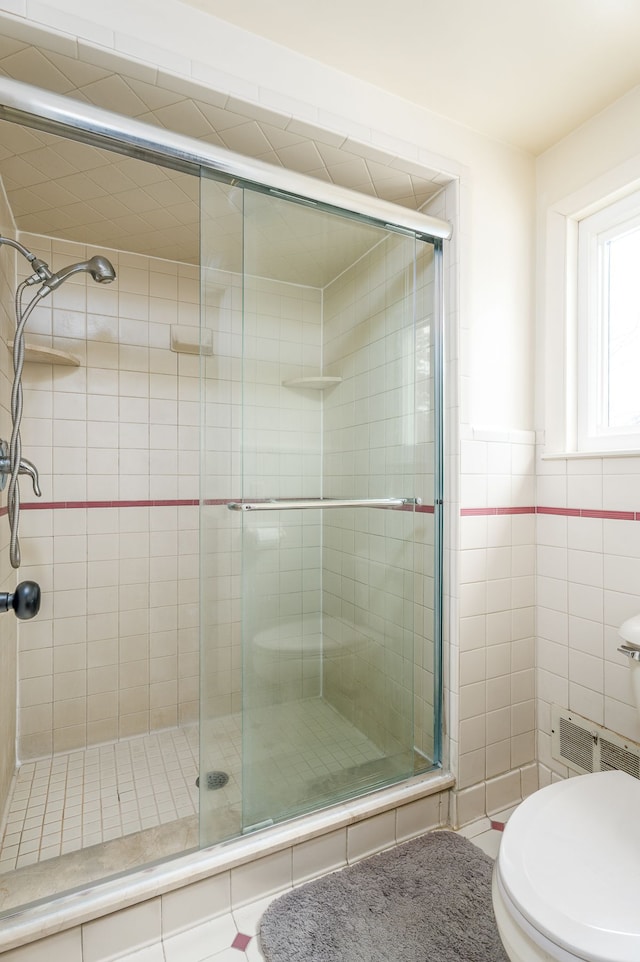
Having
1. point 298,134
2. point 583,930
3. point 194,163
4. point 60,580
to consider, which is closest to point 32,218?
point 194,163

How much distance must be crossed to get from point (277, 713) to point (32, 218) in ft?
6.56

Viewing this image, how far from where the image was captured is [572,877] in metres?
0.83

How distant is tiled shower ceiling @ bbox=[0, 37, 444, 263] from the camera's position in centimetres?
113

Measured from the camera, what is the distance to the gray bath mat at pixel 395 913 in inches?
43.6

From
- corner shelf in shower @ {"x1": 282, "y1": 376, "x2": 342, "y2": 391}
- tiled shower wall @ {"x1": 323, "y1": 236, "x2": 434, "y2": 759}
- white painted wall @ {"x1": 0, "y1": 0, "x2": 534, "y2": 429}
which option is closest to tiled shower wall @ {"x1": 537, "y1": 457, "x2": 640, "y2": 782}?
white painted wall @ {"x1": 0, "y1": 0, "x2": 534, "y2": 429}

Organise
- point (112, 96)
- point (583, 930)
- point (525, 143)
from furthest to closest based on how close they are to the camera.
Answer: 1. point (525, 143)
2. point (112, 96)
3. point (583, 930)

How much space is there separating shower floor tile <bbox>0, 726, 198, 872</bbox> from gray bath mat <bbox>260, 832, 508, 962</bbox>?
54cm

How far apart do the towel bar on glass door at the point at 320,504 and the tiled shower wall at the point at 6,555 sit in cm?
94

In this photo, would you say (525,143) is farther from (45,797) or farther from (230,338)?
(45,797)

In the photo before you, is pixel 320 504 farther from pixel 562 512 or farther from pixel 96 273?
pixel 96 273

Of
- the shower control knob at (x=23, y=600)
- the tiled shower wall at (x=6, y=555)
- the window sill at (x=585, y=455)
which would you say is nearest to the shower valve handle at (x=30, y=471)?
the tiled shower wall at (x=6, y=555)

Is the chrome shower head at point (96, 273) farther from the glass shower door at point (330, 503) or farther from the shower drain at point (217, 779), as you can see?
the shower drain at point (217, 779)

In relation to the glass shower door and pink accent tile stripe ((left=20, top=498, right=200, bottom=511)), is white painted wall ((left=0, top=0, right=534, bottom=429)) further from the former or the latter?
pink accent tile stripe ((left=20, top=498, right=200, bottom=511))

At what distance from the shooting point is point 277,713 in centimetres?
134
